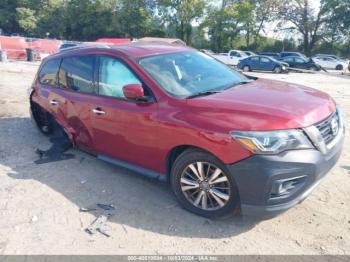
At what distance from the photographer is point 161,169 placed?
384cm

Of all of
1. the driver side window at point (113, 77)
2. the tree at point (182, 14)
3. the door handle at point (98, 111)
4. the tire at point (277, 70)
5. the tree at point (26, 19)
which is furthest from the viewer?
the tree at point (26, 19)

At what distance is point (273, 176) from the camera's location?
117 inches

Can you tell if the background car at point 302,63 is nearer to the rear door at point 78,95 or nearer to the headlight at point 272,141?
the rear door at point 78,95

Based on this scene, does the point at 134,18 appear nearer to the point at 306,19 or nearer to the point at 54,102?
the point at 306,19

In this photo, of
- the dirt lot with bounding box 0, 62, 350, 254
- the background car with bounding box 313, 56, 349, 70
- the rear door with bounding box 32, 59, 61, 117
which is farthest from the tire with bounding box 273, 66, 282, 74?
the rear door with bounding box 32, 59, 61, 117

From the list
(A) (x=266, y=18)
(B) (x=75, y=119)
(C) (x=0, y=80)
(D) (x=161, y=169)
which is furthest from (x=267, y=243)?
(A) (x=266, y=18)

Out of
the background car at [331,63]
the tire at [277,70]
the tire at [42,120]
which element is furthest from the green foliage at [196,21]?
the tire at [42,120]

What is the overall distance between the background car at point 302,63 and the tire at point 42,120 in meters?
25.2

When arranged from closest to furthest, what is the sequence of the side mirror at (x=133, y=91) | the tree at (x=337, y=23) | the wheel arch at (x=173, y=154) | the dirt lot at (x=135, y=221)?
the dirt lot at (x=135, y=221)
the wheel arch at (x=173, y=154)
the side mirror at (x=133, y=91)
the tree at (x=337, y=23)

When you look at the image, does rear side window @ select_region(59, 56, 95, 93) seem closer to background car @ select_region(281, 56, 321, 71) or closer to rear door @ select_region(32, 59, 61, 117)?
rear door @ select_region(32, 59, 61, 117)

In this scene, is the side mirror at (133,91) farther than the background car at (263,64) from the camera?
No

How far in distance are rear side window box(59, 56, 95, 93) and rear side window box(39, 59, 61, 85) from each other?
0.20 metres

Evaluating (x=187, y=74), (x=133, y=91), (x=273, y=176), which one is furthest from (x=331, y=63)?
(x=273, y=176)

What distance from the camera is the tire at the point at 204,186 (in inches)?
130
